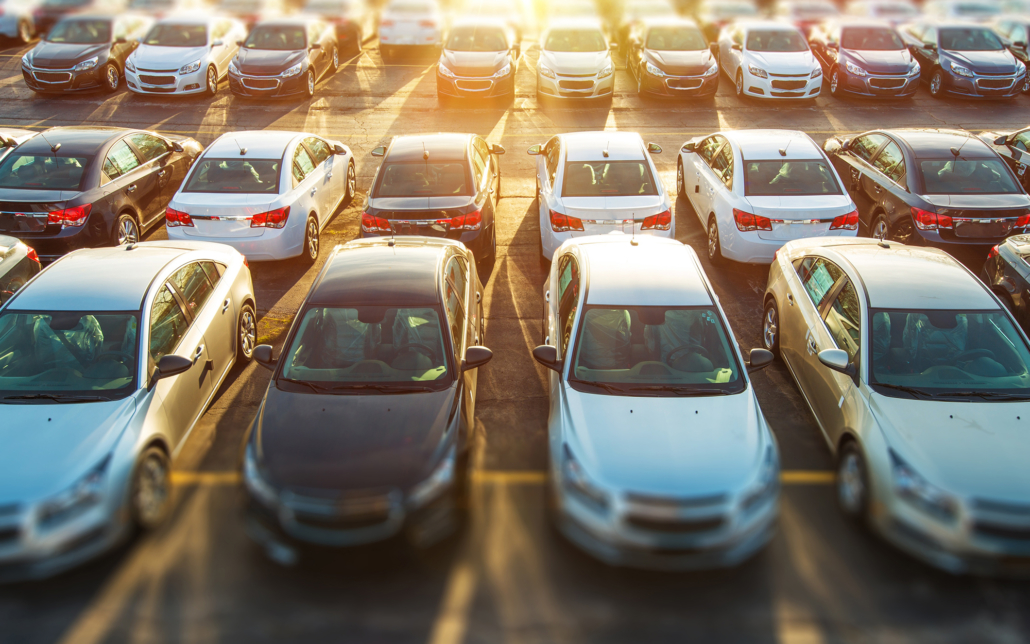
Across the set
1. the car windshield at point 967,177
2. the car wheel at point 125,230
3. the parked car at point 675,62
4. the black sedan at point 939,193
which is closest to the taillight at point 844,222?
the black sedan at point 939,193

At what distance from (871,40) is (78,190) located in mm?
18124

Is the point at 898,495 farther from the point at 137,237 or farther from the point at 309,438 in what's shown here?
the point at 137,237

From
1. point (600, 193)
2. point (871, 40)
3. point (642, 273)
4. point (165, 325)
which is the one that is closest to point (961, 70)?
point (871, 40)

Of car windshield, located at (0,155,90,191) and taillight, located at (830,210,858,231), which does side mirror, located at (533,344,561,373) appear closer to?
taillight, located at (830,210,858,231)

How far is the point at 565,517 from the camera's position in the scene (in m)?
4.86

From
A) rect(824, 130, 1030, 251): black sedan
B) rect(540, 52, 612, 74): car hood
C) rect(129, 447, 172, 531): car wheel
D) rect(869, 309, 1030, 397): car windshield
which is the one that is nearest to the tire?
rect(129, 447, 172, 531): car wheel

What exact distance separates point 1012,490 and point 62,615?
6.18 meters

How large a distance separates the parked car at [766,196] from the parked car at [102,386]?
21.0ft

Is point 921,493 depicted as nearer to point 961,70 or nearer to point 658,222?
point 658,222

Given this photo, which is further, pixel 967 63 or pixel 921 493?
pixel 967 63

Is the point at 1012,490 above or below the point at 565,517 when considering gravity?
above

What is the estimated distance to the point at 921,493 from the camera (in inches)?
192

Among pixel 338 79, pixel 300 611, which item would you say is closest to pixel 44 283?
pixel 300 611

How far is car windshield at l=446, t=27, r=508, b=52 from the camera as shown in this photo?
1773 centimetres
